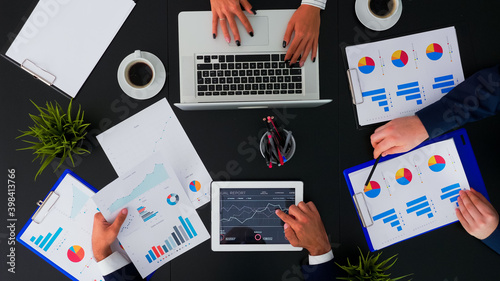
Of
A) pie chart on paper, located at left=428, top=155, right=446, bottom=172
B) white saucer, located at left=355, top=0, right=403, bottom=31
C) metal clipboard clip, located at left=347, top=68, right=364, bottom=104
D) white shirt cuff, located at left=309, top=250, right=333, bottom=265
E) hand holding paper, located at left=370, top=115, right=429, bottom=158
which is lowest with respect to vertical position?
white shirt cuff, located at left=309, top=250, right=333, bottom=265

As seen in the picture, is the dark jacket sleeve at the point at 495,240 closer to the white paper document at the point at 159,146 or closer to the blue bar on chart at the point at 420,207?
the blue bar on chart at the point at 420,207

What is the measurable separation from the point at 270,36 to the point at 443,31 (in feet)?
1.93

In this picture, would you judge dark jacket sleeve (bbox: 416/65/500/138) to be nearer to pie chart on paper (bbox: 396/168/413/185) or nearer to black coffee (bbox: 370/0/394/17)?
pie chart on paper (bbox: 396/168/413/185)

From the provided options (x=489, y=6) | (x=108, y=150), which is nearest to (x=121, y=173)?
(x=108, y=150)

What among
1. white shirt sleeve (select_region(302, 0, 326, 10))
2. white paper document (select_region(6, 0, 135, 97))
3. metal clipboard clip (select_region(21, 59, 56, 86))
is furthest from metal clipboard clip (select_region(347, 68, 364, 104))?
metal clipboard clip (select_region(21, 59, 56, 86))

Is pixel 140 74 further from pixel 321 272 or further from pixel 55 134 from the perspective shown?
pixel 321 272

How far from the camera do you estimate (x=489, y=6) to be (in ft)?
3.85

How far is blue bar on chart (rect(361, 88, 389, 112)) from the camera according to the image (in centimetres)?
117

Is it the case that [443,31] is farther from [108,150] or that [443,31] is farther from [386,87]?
[108,150]

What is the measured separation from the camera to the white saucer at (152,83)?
1.15 m

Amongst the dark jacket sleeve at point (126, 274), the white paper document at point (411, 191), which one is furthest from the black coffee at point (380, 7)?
the dark jacket sleeve at point (126, 274)

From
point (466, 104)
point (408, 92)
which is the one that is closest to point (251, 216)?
Result: point (408, 92)

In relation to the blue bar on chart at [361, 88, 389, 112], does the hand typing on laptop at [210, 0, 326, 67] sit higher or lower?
higher

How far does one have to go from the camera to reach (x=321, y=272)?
113 cm
